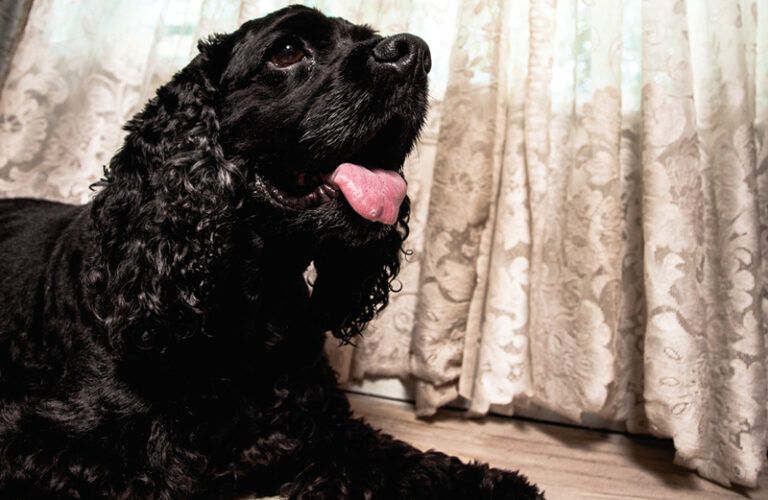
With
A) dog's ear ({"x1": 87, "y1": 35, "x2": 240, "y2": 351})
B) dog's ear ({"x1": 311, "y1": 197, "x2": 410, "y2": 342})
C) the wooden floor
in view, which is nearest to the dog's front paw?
the wooden floor

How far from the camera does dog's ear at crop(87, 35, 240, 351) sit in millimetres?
970

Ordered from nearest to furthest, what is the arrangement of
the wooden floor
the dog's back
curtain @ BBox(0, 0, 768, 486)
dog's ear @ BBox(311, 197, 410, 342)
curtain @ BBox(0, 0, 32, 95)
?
the dog's back → dog's ear @ BBox(311, 197, 410, 342) → the wooden floor → curtain @ BBox(0, 0, 768, 486) → curtain @ BBox(0, 0, 32, 95)

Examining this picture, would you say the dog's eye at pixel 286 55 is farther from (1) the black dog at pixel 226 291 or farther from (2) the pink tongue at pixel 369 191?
(2) the pink tongue at pixel 369 191

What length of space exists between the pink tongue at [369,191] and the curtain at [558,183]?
748mm

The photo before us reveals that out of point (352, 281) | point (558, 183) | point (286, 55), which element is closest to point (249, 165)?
point (286, 55)

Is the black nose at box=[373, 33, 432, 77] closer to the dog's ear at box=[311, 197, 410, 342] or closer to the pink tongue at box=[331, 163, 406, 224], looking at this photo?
the pink tongue at box=[331, 163, 406, 224]

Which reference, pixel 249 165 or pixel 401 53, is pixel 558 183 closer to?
pixel 401 53

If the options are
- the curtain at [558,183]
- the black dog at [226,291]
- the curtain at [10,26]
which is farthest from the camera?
the curtain at [10,26]

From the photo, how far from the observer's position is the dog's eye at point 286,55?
1.11 metres

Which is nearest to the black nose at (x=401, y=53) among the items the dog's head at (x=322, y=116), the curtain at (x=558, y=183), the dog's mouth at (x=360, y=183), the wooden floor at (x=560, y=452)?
the dog's head at (x=322, y=116)

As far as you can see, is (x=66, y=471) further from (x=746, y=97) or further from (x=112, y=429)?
(x=746, y=97)

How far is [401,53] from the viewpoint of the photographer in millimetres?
1016

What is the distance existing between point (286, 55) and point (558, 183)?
1061mm

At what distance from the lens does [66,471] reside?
92 centimetres
